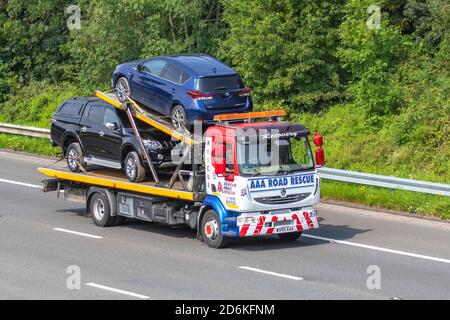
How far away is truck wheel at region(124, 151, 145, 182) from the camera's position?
19797 millimetres

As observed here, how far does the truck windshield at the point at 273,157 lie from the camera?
18047 mm

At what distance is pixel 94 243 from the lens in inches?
751

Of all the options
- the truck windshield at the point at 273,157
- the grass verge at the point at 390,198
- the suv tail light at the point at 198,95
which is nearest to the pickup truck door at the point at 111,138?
the suv tail light at the point at 198,95

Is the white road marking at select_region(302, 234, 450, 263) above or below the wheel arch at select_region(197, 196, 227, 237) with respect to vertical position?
below

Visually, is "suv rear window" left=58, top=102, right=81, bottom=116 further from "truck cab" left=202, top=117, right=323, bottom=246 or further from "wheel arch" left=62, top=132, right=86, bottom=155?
"truck cab" left=202, top=117, right=323, bottom=246

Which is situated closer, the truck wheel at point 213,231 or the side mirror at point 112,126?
the truck wheel at point 213,231

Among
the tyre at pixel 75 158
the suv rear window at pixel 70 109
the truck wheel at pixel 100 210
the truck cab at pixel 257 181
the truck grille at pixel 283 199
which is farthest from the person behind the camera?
the suv rear window at pixel 70 109

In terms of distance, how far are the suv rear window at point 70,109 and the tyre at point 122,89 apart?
40.6 inches

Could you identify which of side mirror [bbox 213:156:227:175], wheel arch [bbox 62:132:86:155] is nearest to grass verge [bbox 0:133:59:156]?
wheel arch [bbox 62:132:86:155]

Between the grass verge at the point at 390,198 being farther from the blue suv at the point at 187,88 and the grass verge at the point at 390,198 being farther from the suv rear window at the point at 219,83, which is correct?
the suv rear window at the point at 219,83

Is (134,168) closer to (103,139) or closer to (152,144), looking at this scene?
(152,144)

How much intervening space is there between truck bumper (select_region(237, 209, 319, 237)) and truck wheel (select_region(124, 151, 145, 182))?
2.73 metres

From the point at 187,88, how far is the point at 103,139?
240cm

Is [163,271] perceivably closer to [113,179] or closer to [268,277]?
[268,277]
